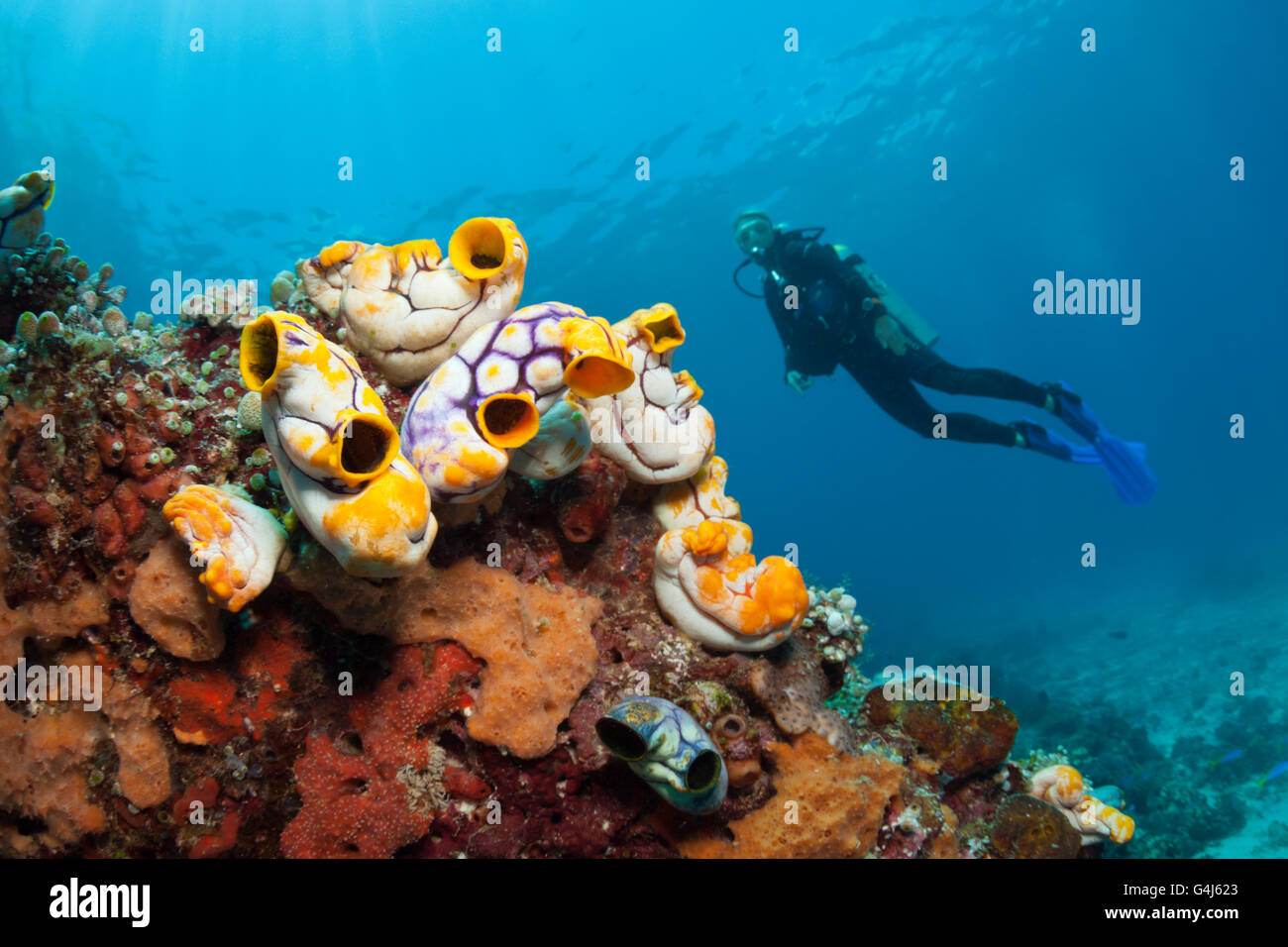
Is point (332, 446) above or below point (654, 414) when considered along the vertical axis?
below

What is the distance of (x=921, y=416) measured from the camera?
30.1ft

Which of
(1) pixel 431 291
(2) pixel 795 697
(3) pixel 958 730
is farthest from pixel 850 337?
(1) pixel 431 291

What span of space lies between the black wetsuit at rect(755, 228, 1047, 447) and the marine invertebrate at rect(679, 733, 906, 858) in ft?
22.3

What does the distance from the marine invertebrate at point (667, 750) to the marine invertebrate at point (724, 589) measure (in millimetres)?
748

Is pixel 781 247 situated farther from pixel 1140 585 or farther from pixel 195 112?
pixel 195 112

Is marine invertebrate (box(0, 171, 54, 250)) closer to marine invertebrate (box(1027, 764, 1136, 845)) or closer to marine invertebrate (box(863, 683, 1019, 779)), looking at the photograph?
marine invertebrate (box(863, 683, 1019, 779))

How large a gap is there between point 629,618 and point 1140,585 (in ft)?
153

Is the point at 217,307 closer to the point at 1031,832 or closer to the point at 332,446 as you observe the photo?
the point at 332,446

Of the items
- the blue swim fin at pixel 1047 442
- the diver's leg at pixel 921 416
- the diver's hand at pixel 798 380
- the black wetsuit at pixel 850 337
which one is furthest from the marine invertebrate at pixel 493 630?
the blue swim fin at pixel 1047 442

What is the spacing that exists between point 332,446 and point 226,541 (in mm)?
695

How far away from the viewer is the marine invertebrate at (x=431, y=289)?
100.0 inches

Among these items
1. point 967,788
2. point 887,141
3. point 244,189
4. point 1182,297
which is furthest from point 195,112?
point 1182,297

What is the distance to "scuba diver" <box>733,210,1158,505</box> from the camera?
877 centimetres

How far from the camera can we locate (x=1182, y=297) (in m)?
82.8
